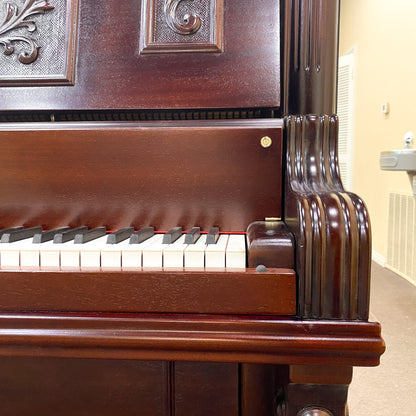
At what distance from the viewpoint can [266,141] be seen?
85 cm

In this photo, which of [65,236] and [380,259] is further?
[380,259]

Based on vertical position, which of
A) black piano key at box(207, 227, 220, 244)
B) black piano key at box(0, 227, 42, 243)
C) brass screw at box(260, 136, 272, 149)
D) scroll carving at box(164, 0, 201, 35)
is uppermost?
scroll carving at box(164, 0, 201, 35)

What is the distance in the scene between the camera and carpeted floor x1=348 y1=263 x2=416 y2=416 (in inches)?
73.0

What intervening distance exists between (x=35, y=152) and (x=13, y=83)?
0.59 feet

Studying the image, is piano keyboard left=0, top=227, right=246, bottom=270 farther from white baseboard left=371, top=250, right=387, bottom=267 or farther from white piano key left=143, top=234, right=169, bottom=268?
white baseboard left=371, top=250, right=387, bottom=267

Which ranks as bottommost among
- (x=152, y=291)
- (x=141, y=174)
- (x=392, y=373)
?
(x=392, y=373)

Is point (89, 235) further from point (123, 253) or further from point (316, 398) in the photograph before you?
point (316, 398)

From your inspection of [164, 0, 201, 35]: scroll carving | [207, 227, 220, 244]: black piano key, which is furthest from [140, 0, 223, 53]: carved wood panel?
[207, 227, 220, 244]: black piano key

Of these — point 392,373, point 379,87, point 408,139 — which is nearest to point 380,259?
point 408,139

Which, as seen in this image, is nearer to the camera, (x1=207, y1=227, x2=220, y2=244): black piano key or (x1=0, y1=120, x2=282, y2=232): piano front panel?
(x1=207, y1=227, x2=220, y2=244): black piano key

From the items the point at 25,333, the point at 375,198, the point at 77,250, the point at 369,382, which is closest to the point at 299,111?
the point at 77,250

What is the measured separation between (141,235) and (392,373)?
6.38 ft

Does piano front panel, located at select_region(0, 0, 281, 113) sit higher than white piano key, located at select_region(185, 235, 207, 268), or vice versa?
piano front panel, located at select_region(0, 0, 281, 113)

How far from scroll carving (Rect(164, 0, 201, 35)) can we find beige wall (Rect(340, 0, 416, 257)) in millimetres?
3382
